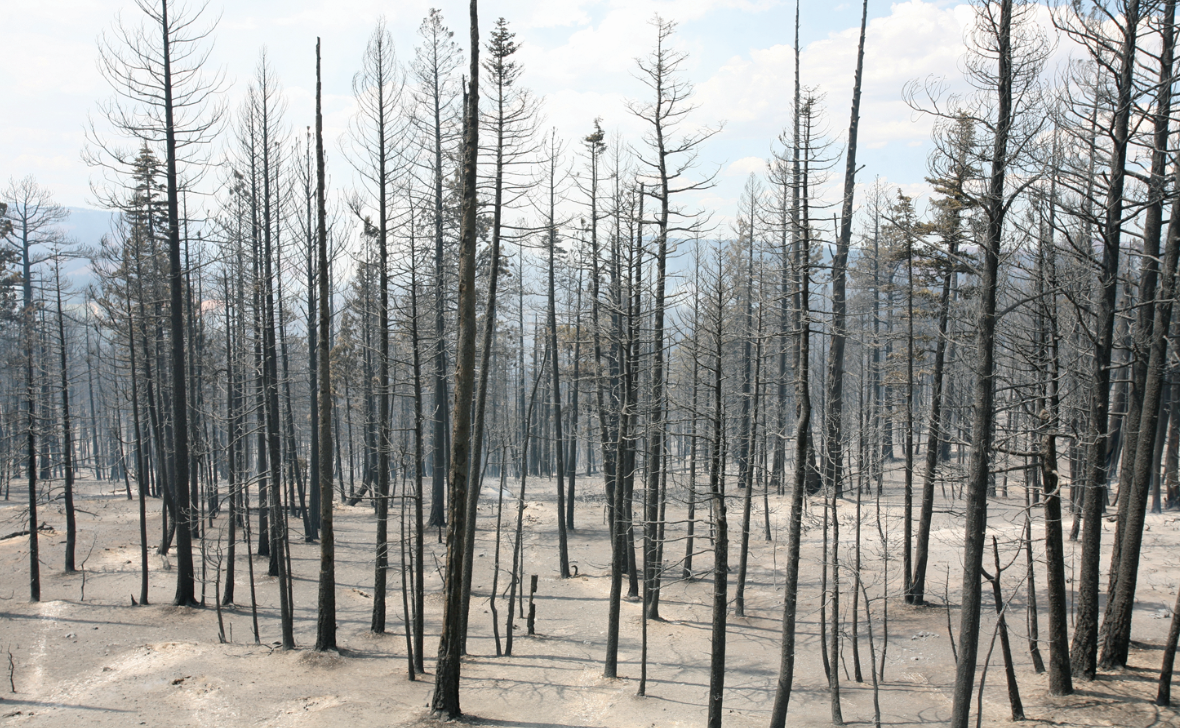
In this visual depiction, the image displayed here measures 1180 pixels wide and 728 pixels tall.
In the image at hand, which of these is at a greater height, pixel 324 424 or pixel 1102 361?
pixel 1102 361

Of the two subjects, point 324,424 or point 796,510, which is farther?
point 324,424

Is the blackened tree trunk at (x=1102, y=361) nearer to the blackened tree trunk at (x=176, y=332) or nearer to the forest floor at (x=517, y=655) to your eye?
the forest floor at (x=517, y=655)

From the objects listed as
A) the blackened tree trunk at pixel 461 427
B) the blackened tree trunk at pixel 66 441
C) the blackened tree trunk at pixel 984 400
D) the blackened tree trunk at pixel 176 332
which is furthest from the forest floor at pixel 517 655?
the blackened tree trunk at pixel 176 332

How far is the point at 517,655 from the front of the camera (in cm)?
1636

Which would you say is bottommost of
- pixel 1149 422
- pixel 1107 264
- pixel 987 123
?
pixel 1149 422

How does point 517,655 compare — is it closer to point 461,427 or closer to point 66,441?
point 461,427

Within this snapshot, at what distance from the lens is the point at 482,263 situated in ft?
70.4

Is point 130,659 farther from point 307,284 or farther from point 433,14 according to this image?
point 433,14

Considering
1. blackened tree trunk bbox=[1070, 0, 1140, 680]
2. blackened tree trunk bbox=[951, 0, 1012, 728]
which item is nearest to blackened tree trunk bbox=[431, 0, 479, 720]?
blackened tree trunk bbox=[951, 0, 1012, 728]

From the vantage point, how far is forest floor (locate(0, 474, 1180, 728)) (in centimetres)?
1135

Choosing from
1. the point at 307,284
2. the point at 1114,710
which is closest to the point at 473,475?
the point at 307,284

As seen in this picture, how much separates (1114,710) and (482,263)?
18.6 metres

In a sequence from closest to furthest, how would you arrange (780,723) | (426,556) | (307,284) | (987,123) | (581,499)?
(987,123)
(780,723)
(307,284)
(426,556)
(581,499)

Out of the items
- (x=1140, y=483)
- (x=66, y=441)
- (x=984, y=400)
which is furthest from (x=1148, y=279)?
(x=66, y=441)
